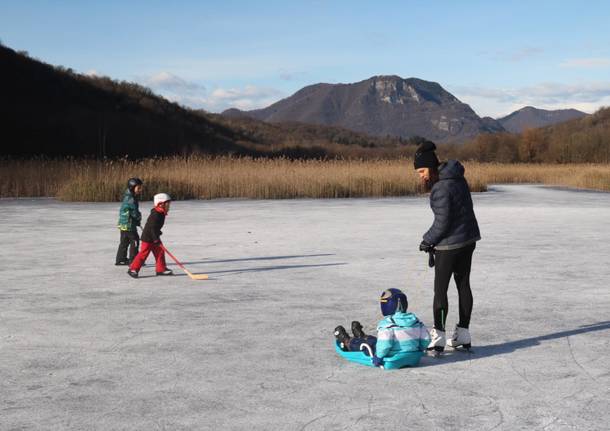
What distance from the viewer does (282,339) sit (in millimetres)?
5914

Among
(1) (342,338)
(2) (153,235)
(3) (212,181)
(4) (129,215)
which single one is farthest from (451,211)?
(3) (212,181)

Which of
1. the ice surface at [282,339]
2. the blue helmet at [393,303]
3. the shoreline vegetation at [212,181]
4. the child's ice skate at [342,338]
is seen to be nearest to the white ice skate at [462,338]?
the ice surface at [282,339]

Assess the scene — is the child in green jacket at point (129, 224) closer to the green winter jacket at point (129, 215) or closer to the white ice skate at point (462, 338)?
the green winter jacket at point (129, 215)

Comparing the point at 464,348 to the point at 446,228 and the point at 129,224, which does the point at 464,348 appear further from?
the point at 129,224

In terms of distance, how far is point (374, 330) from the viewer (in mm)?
6293

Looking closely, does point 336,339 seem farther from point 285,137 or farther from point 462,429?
point 285,137

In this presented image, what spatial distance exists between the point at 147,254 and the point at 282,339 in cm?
354

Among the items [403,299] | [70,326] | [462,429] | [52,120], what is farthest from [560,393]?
[52,120]

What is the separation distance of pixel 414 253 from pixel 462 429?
23.9 ft

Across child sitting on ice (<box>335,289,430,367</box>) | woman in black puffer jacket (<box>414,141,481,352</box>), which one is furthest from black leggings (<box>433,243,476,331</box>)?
child sitting on ice (<box>335,289,430,367</box>)

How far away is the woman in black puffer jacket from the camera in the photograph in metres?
5.43

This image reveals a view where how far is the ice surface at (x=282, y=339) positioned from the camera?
4.27 meters

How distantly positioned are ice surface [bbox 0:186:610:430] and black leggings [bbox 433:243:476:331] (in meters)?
0.30

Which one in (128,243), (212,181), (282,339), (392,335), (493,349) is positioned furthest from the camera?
(212,181)
